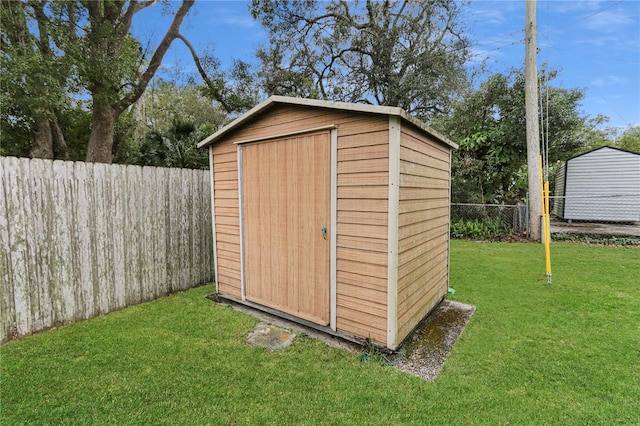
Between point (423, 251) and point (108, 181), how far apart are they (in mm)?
3538

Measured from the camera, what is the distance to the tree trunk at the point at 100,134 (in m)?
7.30

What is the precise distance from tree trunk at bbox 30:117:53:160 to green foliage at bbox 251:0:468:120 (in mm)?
6729

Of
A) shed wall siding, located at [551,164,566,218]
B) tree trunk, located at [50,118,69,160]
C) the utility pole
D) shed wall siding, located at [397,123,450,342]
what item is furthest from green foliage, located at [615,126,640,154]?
tree trunk, located at [50,118,69,160]

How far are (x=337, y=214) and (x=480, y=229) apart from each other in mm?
6827

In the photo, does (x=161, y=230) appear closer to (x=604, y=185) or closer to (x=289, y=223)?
(x=289, y=223)

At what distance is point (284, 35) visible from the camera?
1106 centimetres

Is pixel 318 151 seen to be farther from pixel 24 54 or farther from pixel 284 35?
pixel 284 35

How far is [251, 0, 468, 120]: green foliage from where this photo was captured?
1031 cm

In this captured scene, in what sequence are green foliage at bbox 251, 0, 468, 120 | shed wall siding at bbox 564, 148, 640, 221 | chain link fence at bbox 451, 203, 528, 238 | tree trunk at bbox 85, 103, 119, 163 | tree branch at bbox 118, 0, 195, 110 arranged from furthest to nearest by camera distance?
green foliage at bbox 251, 0, 468, 120, shed wall siding at bbox 564, 148, 640, 221, tree branch at bbox 118, 0, 195, 110, chain link fence at bbox 451, 203, 528, 238, tree trunk at bbox 85, 103, 119, 163

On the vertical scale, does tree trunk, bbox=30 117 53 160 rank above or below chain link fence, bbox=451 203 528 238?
above

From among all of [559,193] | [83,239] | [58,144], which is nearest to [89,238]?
[83,239]

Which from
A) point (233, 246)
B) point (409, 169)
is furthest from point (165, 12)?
point (409, 169)

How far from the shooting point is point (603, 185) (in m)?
9.50

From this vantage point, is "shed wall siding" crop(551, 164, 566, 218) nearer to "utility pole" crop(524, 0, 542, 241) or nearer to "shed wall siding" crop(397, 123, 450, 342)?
"utility pole" crop(524, 0, 542, 241)
